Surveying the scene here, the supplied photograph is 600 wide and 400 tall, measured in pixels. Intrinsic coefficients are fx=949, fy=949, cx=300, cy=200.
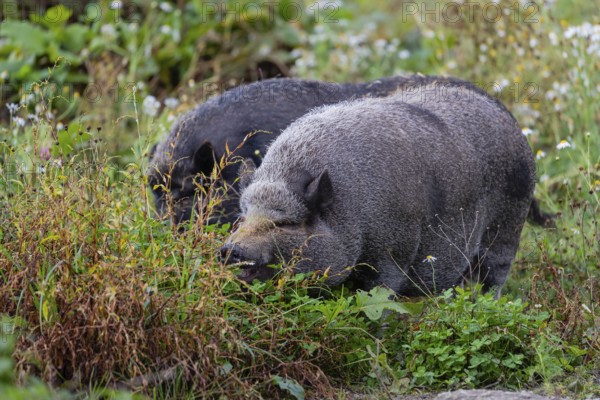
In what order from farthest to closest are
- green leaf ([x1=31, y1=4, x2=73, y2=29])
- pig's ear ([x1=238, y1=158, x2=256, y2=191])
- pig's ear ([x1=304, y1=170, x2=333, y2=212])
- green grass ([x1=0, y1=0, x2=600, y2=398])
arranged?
green leaf ([x1=31, y1=4, x2=73, y2=29])
pig's ear ([x1=238, y1=158, x2=256, y2=191])
pig's ear ([x1=304, y1=170, x2=333, y2=212])
green grass ([x1=0, y1=0, x2=600, y2=398])

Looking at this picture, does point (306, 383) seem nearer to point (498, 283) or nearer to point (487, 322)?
point (487, 322)

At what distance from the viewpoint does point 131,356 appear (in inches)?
172

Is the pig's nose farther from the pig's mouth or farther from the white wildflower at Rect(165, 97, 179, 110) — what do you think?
the white wildflower at Rect(165, 97, 179, 110)

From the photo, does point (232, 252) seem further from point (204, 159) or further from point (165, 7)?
point (165, 7)

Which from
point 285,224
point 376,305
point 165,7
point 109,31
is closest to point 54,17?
point 109,31

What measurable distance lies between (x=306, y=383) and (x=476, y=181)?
206 cm

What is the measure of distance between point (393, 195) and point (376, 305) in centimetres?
80

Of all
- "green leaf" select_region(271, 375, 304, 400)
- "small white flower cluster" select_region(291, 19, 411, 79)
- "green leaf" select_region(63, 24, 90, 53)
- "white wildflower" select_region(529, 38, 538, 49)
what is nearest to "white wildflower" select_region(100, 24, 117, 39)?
"green leaf" select_region(63, 24, 90, 53)

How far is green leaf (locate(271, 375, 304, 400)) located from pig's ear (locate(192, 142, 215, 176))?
2.53 metres

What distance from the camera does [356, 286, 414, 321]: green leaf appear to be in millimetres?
5051

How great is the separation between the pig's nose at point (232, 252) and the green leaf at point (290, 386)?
0.71 metres

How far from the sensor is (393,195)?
561 cm

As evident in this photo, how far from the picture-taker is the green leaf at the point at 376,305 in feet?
16.6

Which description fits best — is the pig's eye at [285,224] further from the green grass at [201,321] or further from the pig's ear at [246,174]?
the pig's ear at [246,174]
